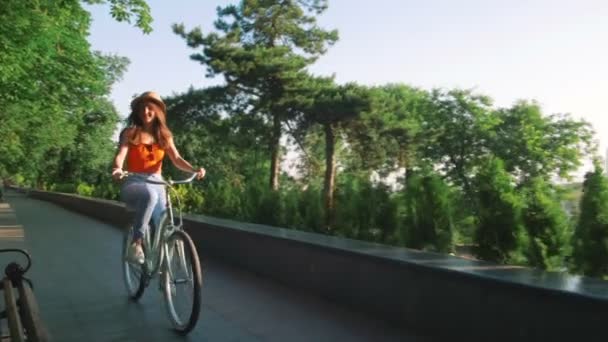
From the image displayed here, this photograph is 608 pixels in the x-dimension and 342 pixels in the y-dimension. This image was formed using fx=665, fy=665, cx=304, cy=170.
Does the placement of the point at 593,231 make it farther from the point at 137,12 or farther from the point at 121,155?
the point at 137,12

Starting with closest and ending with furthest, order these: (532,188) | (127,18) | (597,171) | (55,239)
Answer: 1. (597,171)
2. (532,188)
3. (55,239)
4. (127,18)

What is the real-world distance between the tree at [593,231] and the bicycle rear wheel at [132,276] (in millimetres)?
4122

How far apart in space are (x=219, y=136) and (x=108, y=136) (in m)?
30.3

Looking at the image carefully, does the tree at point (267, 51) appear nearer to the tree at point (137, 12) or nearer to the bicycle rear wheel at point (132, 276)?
the tree at point (137, 12)

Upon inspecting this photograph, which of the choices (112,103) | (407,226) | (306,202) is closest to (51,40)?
(306,202)

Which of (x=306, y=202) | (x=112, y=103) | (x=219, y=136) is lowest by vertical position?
(x=306, y=202)

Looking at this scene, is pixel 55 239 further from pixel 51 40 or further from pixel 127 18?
pixel 51 40

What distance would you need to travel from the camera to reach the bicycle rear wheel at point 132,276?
21.8 feet

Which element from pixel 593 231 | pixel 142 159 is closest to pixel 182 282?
pixel 142 159

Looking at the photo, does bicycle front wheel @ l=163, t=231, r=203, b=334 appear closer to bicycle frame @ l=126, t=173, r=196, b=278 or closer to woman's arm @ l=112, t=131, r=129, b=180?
bicycle frame @ l=126, t=173, r=196, b=278

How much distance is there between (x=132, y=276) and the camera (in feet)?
23.0

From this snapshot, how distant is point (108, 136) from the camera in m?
65.0

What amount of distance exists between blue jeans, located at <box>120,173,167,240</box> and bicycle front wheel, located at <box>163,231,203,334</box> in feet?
1.73

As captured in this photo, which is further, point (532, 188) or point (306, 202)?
point (306, 202)
